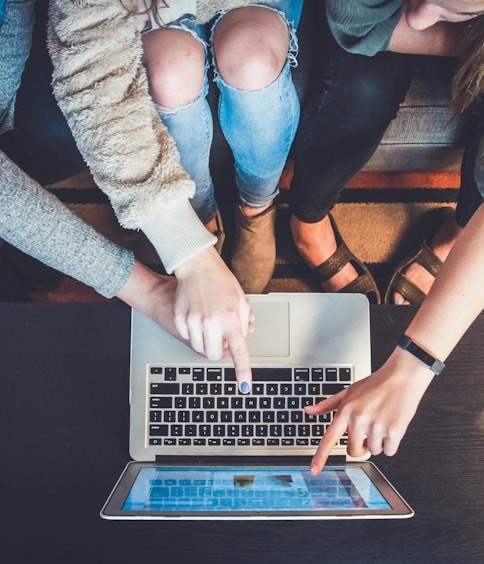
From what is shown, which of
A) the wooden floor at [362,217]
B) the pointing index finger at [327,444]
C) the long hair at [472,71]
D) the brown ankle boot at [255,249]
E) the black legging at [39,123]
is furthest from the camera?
the wooden floor at [362,217]

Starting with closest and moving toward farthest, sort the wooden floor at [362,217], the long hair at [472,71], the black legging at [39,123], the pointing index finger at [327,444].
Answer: the pointing index finger at [327,444]
the long hair at [472,71]
the black legging at [39,123]
the wooden floor at [362,217]

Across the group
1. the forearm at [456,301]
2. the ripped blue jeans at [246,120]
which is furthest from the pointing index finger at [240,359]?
the ripped blue jeans at [246,120]

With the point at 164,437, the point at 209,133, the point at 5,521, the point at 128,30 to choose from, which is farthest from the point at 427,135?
the point at 5,521

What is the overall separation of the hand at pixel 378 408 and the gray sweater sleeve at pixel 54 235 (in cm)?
33

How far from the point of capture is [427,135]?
1.04 meters

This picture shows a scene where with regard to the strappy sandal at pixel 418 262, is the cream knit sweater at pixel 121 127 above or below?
above

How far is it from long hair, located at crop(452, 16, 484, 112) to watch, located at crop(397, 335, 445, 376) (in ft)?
1.38

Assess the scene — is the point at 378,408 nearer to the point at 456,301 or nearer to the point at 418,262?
the point at 456,301

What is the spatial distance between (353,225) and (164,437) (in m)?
0.80

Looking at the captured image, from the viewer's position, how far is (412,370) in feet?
2.25

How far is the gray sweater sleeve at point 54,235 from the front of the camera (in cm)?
70

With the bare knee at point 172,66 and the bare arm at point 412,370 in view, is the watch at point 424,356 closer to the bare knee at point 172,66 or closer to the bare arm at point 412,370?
the bare arm at point 412,370

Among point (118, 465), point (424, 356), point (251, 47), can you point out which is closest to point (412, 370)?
point (424, 356)

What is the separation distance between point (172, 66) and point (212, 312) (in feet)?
1.26
